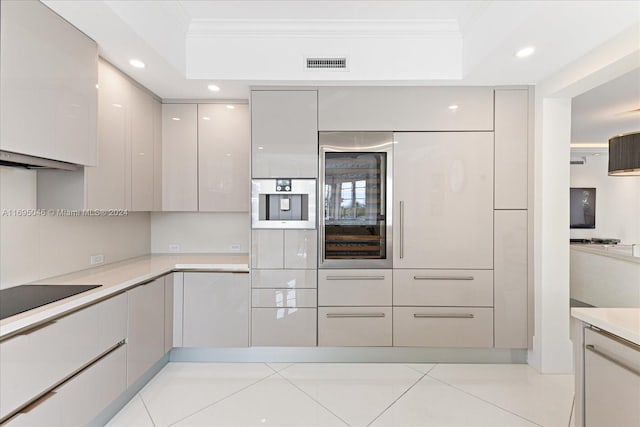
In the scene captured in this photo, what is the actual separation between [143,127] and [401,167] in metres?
2.24

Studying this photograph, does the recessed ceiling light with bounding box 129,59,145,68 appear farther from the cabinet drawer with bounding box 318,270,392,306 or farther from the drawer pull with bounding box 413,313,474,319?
the drawer pull with bounding box 413,313,474,319

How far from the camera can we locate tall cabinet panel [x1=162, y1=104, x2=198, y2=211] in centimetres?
304

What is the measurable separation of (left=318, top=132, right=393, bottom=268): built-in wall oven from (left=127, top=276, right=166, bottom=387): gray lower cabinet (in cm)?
132

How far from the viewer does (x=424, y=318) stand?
8.86 ft

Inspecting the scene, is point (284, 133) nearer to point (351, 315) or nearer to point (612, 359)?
point (351, 315)

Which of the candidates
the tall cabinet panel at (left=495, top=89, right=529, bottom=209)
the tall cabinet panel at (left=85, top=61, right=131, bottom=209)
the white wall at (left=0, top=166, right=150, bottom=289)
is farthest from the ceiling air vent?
the white wall at (left=0, top=166, right=150, bottom=289)

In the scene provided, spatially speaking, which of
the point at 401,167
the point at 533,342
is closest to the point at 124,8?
the point at 401,167

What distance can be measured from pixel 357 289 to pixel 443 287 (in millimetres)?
726

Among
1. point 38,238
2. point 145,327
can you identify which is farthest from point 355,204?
point 38,238

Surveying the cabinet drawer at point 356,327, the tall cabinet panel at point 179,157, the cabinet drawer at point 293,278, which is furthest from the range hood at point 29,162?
the cabinet drawer at point 356,327

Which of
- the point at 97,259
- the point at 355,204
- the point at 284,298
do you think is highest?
the point at 355,204

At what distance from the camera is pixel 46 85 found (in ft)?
→ 5.47

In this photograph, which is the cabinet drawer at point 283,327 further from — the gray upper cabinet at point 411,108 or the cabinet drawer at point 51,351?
the gray upper cabinet at point 411,108

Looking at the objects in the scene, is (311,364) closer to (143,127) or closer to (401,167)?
(401,167)
